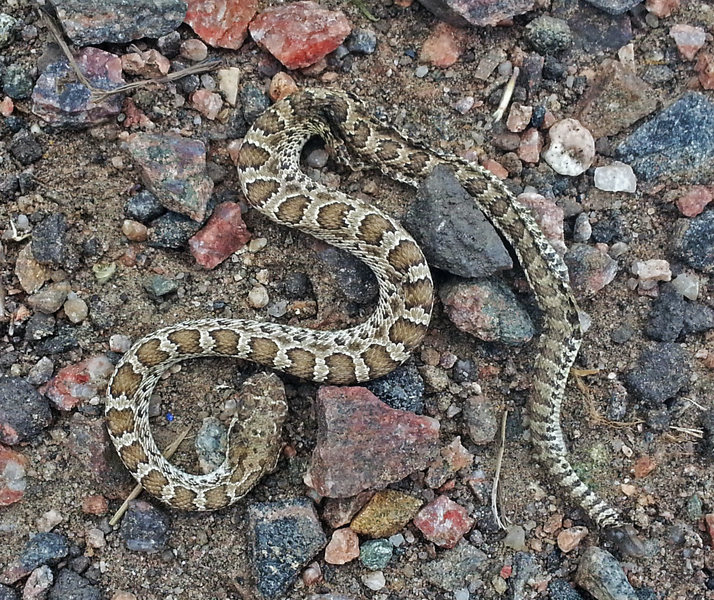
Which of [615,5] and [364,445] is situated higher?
[615,5]

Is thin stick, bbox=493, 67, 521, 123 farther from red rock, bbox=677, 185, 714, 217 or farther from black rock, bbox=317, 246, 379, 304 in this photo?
black rock, bbox=317, 246, 379, 304

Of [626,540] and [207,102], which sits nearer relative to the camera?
[626,540]

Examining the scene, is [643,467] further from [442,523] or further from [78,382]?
[78,382]

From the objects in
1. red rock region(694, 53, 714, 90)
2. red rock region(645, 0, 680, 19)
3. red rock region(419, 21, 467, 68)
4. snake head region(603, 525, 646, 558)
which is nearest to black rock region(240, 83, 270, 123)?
red rock region(419, 21, 467, 68)

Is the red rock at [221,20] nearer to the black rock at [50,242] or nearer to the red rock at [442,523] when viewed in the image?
the black rock at [50,242]

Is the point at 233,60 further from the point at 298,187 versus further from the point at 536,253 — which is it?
the point at 536,253

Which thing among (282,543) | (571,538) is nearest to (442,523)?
(571,538)
